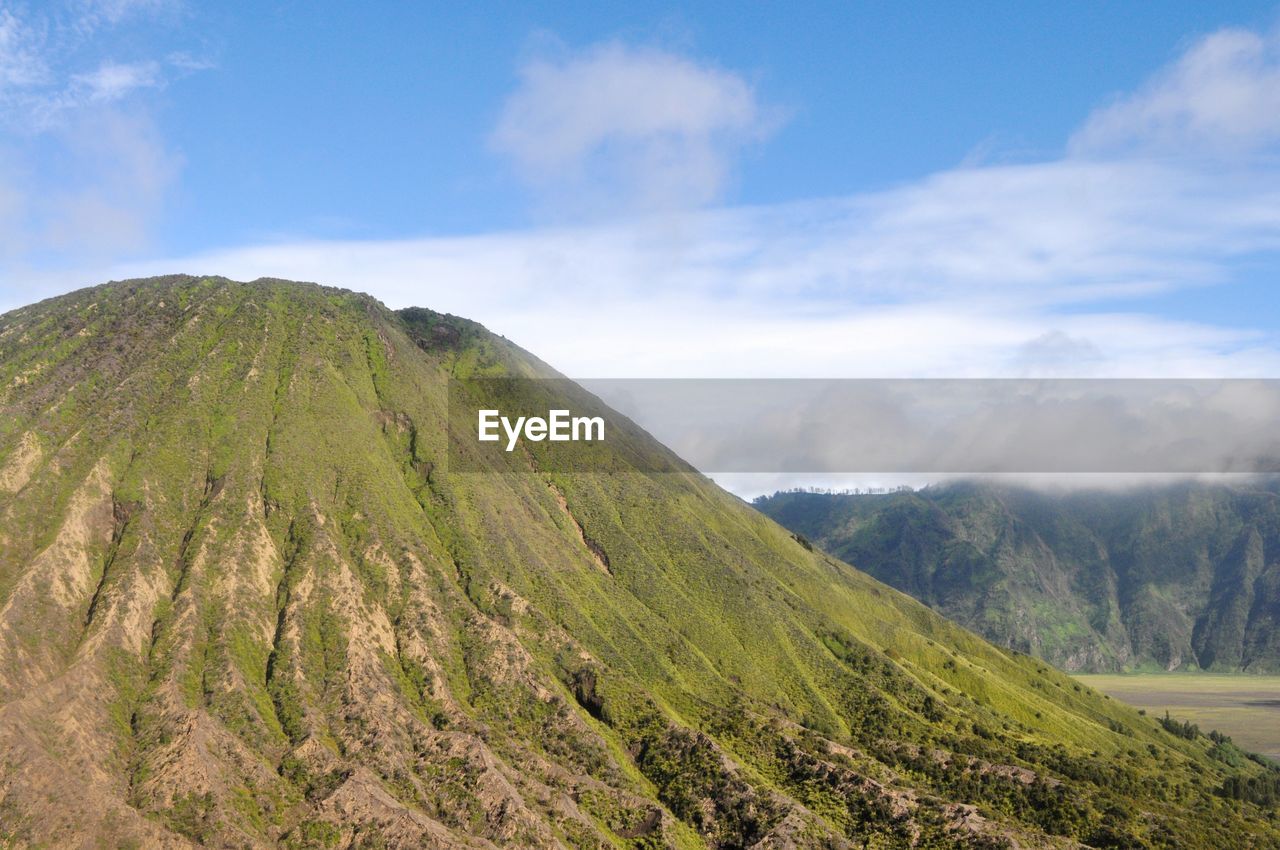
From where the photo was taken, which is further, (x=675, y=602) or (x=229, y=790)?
(x=675, y=602)

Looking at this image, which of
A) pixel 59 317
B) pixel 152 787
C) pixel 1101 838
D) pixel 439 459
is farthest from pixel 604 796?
pixel 59 317

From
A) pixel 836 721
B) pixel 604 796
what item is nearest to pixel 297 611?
pixel 604 796

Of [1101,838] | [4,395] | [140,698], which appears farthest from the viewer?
[4,395]

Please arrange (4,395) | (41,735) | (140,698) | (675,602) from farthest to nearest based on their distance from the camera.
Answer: (675,602) < (4,395) < (140,698) < (41,735)

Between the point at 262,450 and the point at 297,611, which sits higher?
the point at 262,450

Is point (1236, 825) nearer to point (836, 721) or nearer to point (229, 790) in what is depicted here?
point (836, 721)

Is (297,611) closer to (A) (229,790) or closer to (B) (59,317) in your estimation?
(A) (229,790)

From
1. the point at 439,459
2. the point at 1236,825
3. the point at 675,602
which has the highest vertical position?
the point at 439,459
